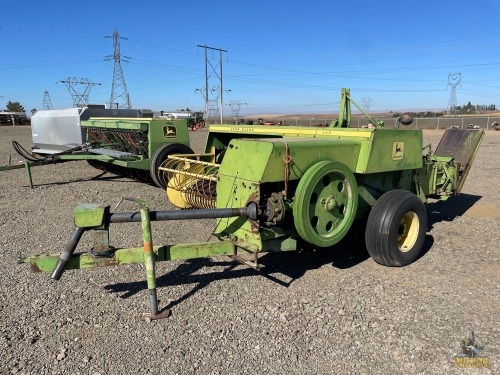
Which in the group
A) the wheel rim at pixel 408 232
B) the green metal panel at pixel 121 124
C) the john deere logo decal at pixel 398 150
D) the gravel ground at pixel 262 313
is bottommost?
the gravel ground at pixel 262 313

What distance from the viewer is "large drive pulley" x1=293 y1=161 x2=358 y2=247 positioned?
11.1 ft

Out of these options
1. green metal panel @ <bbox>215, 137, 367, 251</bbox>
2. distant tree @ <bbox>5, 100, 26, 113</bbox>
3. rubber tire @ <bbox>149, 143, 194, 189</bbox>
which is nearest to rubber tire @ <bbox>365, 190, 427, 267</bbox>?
green metal panel @ <bbox>215, 137, 367, 251</bbox>

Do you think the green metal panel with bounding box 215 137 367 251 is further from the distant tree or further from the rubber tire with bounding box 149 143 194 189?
the distant tree

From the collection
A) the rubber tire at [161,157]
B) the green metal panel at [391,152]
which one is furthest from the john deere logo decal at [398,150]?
the rubber tire at [161,157]

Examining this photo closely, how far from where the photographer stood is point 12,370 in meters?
2.64

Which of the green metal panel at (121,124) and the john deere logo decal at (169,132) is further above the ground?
the green metal panel at (121,124)

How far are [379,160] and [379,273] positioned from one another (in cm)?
108

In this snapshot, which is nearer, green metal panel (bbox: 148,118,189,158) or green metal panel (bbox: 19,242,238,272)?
green metal panel (bbox: 19,242,238,272)

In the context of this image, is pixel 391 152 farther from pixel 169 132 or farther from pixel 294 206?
pixel 169 132

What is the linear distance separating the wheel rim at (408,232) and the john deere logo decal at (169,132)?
4.80 meters

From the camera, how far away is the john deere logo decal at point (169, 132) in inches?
305

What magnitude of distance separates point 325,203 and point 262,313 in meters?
1.05

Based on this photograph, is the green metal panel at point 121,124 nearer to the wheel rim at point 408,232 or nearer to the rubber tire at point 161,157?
the rubber tire at point 161,157

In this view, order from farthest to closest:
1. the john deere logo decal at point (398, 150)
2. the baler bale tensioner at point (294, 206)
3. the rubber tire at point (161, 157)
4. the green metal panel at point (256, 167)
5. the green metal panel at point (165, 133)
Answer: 1. the green metal panel at point (165, 133)
2. the rubber tire at point (161, 157)
3. the john deere logo decal at point (398, 150)
4. the green metal panel at point (256, 167)
5. the baler bale tensioner at point (294, 206)
